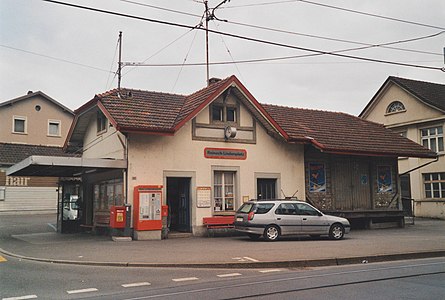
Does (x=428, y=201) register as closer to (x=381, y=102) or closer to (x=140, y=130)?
(x=381, y=102)

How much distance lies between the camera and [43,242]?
17484 millimetres

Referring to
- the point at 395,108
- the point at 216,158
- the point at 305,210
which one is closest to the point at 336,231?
the point at 305,210

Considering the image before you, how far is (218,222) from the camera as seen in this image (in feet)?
64.6

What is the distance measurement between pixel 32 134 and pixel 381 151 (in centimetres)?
3242

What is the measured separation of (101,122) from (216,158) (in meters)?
5.91

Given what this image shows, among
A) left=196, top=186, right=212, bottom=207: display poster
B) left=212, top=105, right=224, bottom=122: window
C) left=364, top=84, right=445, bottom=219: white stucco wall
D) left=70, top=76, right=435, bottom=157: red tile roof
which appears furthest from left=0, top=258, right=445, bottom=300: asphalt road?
left=364, top=84, right=445, bottom=219: white stucco wall

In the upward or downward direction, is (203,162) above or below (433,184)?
above

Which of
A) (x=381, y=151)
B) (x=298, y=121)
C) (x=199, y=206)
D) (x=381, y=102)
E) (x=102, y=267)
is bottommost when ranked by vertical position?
(x=102, y=267)

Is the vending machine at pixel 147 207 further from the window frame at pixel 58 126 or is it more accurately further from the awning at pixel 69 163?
the window frame at pixel 58 126

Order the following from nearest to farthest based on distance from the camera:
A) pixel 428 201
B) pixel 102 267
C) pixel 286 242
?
pixel 102 267 → pixel 286 242 → pixel 428 201

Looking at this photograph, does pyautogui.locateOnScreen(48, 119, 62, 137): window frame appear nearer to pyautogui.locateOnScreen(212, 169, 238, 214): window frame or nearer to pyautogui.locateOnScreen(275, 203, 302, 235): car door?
pyautogui.locateOnScreen(212, 169, 238, 214): window frame

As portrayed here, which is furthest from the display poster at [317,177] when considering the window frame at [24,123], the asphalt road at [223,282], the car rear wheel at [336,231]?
the window frame at [24,123]

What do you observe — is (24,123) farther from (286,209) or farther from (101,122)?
(286,209)

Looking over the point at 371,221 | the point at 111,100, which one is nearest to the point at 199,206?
the point at 111,100
